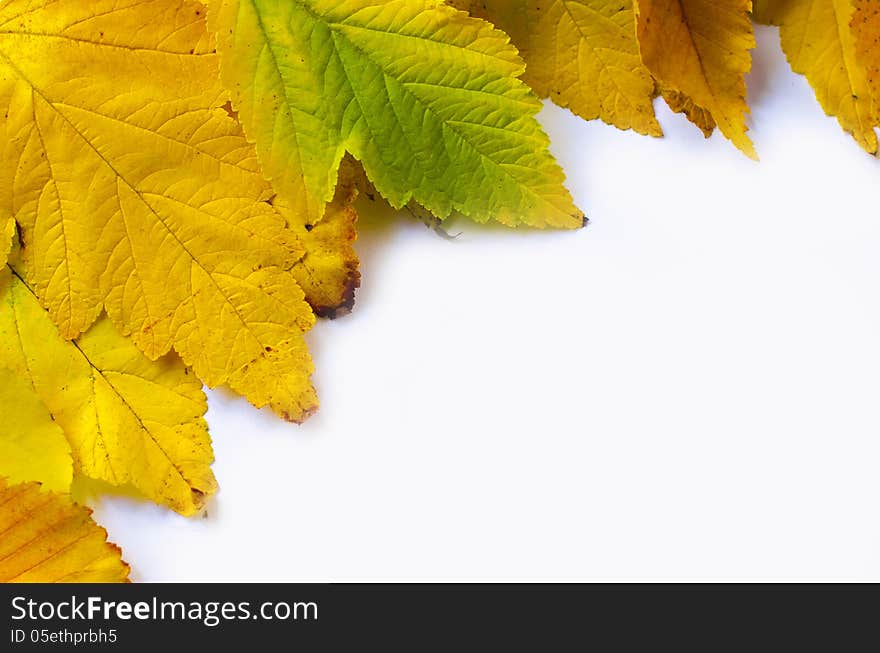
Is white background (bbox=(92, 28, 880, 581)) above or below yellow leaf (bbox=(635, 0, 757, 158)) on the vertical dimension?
below

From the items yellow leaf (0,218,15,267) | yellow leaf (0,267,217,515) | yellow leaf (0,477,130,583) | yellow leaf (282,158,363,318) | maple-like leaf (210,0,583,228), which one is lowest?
yellow leaf (0,477,130,583)

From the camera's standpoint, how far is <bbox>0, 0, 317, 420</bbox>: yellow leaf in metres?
0.45

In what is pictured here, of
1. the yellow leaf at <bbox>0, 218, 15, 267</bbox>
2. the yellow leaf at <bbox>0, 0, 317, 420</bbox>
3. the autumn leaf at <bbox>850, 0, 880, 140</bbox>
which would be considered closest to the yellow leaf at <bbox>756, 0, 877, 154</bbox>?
the autumn leaf at <bbox>850, 0, 880, 140</bbox>

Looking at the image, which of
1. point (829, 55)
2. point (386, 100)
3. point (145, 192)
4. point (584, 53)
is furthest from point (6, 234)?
point (829, 55)

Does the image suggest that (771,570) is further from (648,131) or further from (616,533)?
(648,131)

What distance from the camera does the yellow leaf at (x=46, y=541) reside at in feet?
1.46

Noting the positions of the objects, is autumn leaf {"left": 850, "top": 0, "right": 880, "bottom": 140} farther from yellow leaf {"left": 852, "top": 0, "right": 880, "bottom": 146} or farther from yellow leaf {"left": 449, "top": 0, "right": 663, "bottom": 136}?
yellow leaf {"left": 449, "top": 0, "right": 663, "bottom": 136}

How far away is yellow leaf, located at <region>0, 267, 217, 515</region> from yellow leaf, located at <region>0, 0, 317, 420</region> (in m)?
0.02

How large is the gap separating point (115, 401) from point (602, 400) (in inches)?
10.2

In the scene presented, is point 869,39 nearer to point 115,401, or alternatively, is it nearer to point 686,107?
point 686,107

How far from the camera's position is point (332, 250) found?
49 cm

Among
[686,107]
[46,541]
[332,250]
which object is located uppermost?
[686,107]

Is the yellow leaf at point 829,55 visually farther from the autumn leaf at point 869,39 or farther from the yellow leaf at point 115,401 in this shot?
the yellow leaf at point 115,401

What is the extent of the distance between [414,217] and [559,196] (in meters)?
0.10
